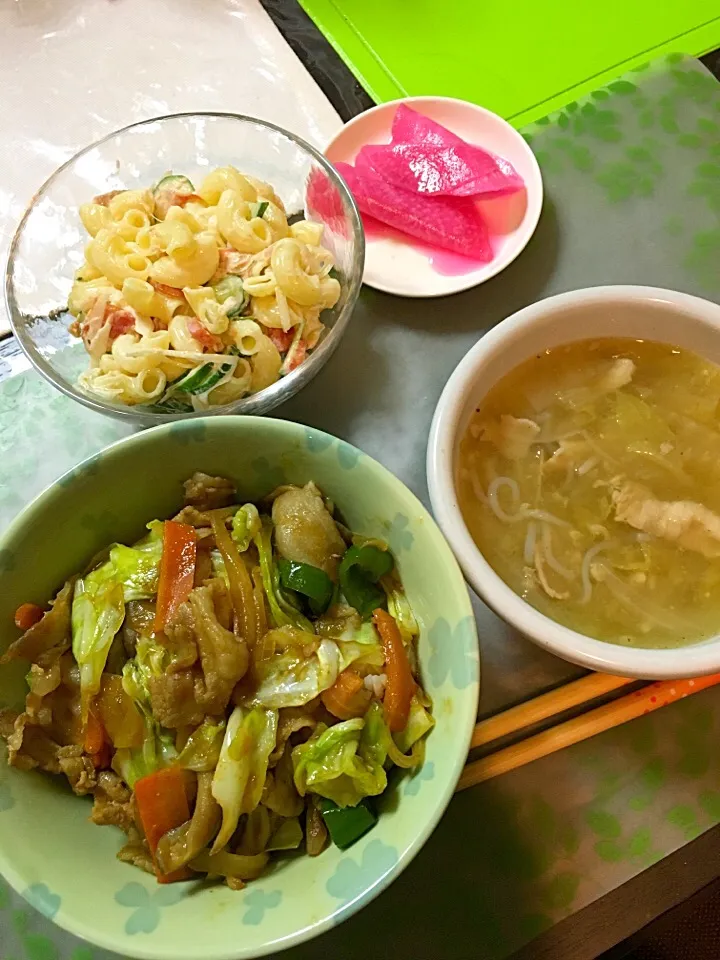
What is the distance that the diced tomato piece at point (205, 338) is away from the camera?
0.93 m

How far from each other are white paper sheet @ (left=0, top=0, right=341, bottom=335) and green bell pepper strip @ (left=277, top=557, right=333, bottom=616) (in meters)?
0.83

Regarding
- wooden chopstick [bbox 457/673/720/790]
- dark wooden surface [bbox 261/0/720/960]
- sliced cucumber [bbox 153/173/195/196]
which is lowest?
dark wooden surface [bbox 261/0/720/960]

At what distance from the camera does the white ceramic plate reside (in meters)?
1.10

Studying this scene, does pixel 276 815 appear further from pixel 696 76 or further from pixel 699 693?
pixel 696 76

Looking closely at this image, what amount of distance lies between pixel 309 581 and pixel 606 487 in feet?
1.24

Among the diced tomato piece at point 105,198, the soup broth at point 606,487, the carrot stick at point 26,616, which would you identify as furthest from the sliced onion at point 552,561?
the diced tomato piece at point 105,198

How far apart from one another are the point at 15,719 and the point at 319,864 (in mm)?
303

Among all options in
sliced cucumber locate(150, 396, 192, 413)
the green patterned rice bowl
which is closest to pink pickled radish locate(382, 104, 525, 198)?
sliced cucumber locate(150, 396, 192, 413)

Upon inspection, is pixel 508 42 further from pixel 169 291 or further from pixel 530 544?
pixel 530 544

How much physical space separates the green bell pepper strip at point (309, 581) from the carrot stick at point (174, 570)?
92 mm

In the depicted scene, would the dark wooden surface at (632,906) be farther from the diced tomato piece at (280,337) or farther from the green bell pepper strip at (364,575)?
the diced tomato piece at (280,337)

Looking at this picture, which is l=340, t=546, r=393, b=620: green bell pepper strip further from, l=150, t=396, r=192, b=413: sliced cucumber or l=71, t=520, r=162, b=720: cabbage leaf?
l=150, t=396, r=192, b=413: sliced cucumber

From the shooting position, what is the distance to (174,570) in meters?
0.72

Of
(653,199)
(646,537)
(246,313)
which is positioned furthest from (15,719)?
(653,199)
